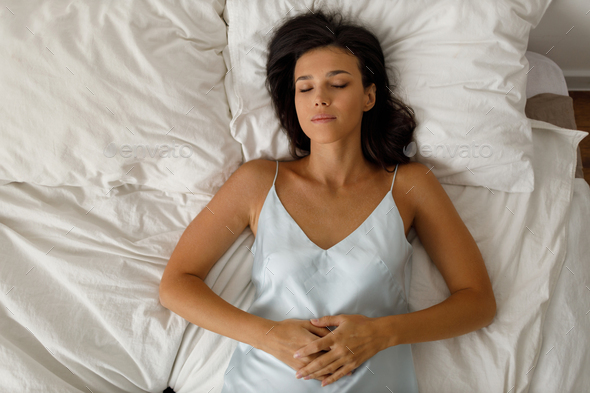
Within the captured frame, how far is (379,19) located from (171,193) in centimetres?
98

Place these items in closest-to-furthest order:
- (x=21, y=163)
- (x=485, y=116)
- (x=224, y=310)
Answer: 1. (x=224, y=310)
2. (x=21, y=163)
3. (x=485, y=116)

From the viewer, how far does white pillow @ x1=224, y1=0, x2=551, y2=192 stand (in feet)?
4.83

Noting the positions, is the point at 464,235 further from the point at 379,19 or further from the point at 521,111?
the point at 379,19

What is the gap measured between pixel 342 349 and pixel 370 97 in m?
0.83

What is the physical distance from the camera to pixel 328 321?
1.21 m

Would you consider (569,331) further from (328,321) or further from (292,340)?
(292,340)

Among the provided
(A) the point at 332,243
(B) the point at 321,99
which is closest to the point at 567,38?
(B) the point at 321,99

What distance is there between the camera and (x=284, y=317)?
128cm

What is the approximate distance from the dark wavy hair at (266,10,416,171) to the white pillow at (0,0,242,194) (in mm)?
231

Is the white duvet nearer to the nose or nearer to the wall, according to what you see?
the nose

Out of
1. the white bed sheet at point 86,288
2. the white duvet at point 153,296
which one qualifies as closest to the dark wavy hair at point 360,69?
the white duvet at point 153,296

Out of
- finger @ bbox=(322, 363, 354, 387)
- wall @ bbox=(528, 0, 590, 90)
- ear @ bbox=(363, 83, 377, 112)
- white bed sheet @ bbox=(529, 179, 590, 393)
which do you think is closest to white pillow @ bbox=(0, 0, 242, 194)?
ear @ bbox=(363, 83, 377, 112)

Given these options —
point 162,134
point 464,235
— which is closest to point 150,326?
point 162,134

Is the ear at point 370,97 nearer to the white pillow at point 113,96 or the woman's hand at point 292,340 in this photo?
the white pillow at point 113,96
